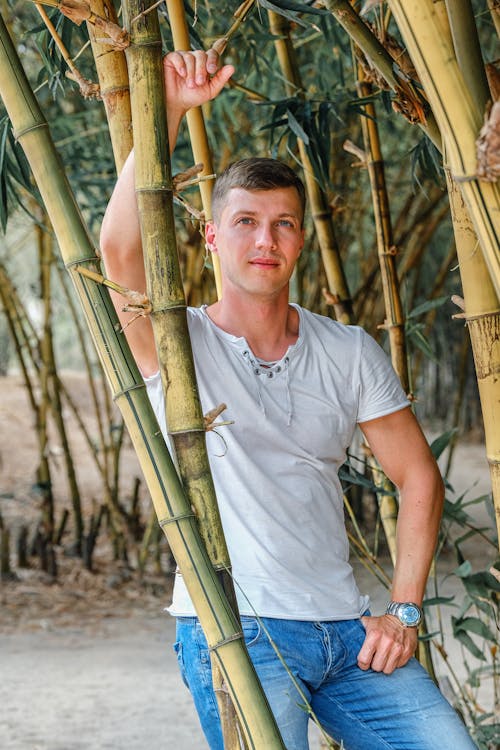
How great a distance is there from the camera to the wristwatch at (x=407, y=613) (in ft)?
4.10

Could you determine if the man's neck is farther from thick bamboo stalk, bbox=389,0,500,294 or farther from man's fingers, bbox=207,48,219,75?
thick bamboo stalk, bbox=389,0,500,294

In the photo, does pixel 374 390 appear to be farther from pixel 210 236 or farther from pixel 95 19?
pixel 95 19

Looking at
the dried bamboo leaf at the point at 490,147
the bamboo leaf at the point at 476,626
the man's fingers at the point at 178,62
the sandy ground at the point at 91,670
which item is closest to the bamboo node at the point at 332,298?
the sandy ground at the point at 91,670

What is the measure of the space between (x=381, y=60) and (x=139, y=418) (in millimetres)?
496

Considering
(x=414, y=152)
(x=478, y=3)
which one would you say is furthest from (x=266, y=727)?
(x=478, y=3)

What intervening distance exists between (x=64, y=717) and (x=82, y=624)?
110 centimetres

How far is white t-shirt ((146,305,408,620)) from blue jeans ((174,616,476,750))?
28mm

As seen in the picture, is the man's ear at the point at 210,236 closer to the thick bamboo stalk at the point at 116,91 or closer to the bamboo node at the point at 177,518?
the thick bamboo stalk at the point at 116,91

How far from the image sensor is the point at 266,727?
89 centimetres

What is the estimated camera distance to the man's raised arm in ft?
3.16

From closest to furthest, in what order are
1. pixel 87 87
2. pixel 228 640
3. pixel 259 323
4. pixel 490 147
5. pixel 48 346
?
pixel 490 147, pixel 228 640, pixel 87 87, pixel 259 323, pixel 48 346

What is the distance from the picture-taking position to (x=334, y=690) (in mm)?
1245

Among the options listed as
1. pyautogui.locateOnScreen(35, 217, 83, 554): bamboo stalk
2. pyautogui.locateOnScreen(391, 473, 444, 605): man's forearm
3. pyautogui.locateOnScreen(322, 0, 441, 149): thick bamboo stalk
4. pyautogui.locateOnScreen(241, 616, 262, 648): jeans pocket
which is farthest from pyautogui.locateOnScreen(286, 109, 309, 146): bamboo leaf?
pyautogui.locateOnScreen(35, 217, 83, 554): bamboo stalk

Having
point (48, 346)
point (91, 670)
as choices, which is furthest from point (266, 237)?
point (48, 346)
